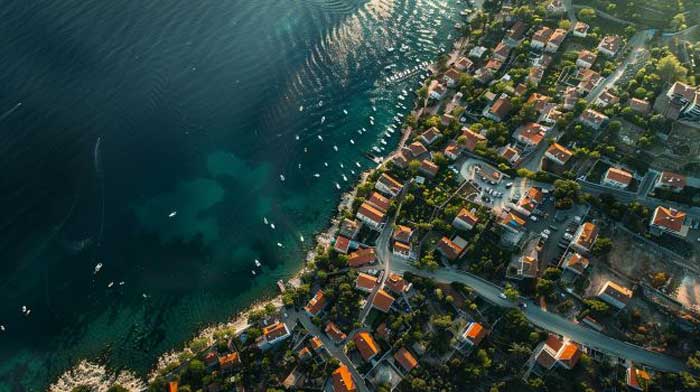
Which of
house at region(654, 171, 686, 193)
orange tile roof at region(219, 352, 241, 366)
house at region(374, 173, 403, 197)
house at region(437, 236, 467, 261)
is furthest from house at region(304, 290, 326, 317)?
house at region(654, 171, 686, 193)

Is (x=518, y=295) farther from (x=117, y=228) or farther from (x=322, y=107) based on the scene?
(x=117, y=228)

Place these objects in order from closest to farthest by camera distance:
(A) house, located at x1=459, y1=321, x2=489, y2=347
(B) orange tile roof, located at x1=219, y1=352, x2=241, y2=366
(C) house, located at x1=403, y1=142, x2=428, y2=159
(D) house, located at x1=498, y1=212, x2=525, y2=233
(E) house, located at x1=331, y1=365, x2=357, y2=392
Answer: (E) house, located at x1=331, y1=365, x2=357, y2=392, (A) house, located at x1=459, y1=321, x2=489, y2=347, (B) orange tile roof, located at x1=219, y1=352, x2=241, y2=366, (D) house, located at x1=498, y1=212, x2=525, y2=233, (C) house, located at x1=403, y1=142, x2=428, y2=159

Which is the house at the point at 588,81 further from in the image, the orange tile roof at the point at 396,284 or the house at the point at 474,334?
the orange tile roof at the point at 396,284

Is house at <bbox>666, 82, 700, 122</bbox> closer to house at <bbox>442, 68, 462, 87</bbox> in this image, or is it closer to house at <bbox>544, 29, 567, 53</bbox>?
house at <bbox>544, 29, 567, 53</bbox>

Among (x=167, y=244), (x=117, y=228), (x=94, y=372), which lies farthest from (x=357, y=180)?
(x=94, y=372)

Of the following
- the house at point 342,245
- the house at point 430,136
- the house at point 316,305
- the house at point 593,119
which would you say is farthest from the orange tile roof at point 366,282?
the house at point 593,119

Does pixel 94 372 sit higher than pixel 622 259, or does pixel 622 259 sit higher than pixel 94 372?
pixel 94 372
